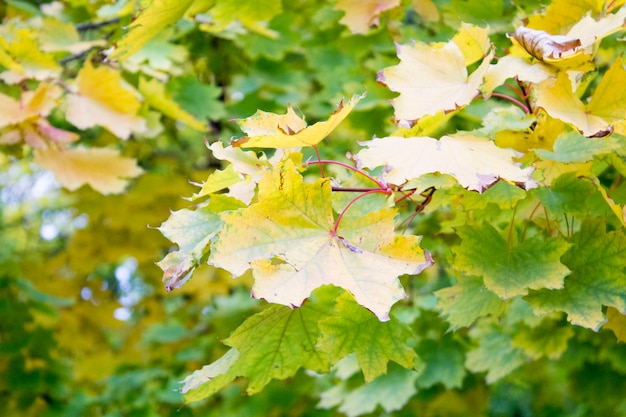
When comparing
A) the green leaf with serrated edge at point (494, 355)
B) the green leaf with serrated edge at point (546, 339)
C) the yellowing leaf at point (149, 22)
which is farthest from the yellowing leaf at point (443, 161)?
the green leaf with serrated edge at point (494, 355)

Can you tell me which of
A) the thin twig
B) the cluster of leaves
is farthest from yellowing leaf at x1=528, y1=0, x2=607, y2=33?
the thin twig

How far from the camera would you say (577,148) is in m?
1.05

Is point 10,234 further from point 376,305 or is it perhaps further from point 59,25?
point 376,305

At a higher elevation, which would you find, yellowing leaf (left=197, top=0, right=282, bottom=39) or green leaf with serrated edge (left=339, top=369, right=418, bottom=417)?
yellowing leaf (left=197, top=0, right=282, bottom=39)

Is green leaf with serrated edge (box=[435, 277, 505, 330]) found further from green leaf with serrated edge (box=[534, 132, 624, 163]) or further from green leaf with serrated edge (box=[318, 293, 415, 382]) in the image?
green leaf with serrated edge (box=[534, 132, 624, 163])

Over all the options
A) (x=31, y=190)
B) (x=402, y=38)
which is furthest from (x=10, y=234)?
(x=402, y=38)

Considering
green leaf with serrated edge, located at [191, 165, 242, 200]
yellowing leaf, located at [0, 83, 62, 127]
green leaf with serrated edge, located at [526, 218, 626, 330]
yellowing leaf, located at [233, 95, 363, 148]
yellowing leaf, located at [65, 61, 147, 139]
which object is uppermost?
yellowing leaf, located at [233, 95, 363, 148]

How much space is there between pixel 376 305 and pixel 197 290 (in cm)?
255

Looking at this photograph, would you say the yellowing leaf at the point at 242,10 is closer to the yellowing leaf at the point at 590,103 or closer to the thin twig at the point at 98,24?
the thin twig at the point at 98,24

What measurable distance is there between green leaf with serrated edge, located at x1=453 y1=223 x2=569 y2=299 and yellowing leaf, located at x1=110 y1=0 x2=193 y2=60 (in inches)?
27.8

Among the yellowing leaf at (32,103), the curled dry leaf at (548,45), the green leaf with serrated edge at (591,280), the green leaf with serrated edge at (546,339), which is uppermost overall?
the curled dry leaf at (548,45)

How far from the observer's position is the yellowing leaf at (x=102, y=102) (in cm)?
180

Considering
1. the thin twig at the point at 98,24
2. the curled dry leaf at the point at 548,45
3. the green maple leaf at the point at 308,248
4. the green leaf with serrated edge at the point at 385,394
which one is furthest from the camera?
the thin twig at the point at 98,24

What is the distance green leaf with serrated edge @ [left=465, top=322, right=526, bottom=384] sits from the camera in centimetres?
203
